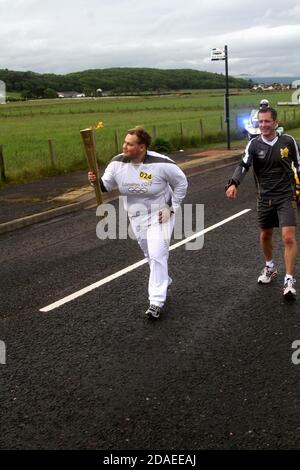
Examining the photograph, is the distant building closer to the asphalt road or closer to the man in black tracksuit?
the asphalt road

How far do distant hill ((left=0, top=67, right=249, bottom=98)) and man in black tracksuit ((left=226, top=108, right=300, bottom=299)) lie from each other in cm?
9737

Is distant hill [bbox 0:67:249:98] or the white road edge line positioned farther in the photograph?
distant hill [bbox 0:67:249:98]

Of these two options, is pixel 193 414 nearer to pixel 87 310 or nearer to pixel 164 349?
pixel 164 349

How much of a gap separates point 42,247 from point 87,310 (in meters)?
3.04

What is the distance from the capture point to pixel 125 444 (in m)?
3.47

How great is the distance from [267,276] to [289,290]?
0.59 m

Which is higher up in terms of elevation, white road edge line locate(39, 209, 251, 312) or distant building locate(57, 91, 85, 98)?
distant building locate(57, 91, 85, 98)

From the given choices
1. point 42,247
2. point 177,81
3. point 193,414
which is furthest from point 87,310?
point 177,81

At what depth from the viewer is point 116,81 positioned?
458 ft

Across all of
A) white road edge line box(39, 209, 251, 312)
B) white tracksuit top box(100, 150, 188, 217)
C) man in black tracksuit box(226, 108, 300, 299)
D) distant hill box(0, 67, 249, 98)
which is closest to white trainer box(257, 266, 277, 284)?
man in black tracksuit box(226, 108, 300, 299)

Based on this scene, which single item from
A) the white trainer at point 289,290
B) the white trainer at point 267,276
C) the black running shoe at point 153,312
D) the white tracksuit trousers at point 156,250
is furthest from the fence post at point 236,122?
the black running shoe at point 153,312

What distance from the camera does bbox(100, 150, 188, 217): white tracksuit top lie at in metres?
5.50

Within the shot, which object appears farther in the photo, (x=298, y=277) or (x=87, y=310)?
(x=298, y=277)

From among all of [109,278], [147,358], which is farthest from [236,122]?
[147,358]
